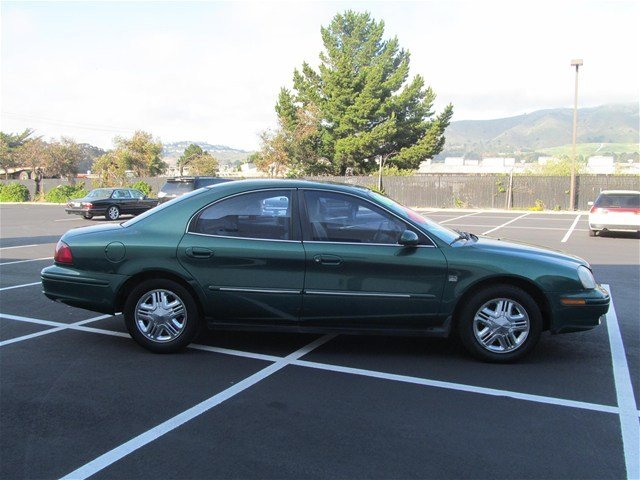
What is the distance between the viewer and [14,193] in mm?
46469

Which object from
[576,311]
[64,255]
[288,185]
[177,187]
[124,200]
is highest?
[177,187]

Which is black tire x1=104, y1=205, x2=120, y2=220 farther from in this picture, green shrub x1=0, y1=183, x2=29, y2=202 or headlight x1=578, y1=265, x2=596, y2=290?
green shrub x1=0, y1=183, x2=29, y2=202

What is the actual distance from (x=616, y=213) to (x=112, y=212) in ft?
63.8

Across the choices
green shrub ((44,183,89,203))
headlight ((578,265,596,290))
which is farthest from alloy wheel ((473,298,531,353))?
green shrub ((44,183,89,203))

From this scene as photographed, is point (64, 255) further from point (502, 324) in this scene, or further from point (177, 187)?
point (177, 187)

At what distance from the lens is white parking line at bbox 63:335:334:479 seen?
3.17 metres

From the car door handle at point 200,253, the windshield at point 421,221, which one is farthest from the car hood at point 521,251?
the car door handle at point 200,253

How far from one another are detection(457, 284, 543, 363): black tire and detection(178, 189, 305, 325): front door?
1.51m

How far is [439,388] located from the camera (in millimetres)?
4375

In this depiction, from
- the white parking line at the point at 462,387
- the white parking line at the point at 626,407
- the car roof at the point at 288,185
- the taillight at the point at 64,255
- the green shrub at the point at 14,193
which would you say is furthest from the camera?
the green shrub at the point at 14,193

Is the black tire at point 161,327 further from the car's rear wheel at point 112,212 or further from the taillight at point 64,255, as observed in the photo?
the car's rear wheel at point 112,212

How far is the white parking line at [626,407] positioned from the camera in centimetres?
329

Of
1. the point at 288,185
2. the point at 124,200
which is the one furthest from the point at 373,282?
the point at 124,200

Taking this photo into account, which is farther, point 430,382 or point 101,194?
point 101,194
